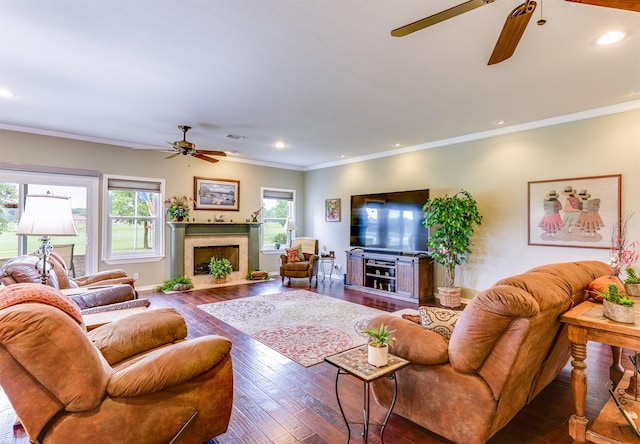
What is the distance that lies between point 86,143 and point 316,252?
4.91 m

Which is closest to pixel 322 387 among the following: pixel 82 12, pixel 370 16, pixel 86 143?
pixel 370 16

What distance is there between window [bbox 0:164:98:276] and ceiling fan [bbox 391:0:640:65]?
19.1 ft

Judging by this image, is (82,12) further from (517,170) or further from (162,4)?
(517,170)

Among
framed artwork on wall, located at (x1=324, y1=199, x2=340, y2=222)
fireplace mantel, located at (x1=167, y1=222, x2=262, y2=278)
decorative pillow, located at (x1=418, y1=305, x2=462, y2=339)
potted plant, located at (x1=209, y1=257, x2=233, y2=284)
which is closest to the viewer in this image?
decorative pillow, located at (x1=418, y1=305, x2=462, y2=339)

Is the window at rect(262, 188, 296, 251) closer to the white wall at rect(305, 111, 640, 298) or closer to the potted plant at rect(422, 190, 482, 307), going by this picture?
the white wall at rect(305, 111, 640, 298)

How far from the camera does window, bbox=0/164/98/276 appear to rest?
16.1 ft

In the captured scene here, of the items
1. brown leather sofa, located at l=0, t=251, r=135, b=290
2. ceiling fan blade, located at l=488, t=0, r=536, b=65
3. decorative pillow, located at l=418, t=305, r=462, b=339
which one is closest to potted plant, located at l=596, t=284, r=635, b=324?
decorative pillow, located at l=418, t=305, r=462, b=339

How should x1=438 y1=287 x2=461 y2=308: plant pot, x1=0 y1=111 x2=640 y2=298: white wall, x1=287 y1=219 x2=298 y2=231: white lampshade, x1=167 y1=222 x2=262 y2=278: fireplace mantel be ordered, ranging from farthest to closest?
x1=287 y1=219 x2=298 y2=231: white lampshade
x1=167 y1=222 x2=262 y2=278: fireplace mantel
x1=438 y1=287 x2=461 y2=308: plant pot
x1=0 y1=111 x2=640 y2=298: white wall

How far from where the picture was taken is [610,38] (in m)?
2.51

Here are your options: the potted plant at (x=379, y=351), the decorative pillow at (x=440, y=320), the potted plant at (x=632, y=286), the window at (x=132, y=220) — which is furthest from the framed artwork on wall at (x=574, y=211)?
the window at (x=132, y=220)

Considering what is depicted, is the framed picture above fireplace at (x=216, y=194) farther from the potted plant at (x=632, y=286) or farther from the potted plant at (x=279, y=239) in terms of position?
the potted plant at (x=632, y=286)

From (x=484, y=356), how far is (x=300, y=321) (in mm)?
2874

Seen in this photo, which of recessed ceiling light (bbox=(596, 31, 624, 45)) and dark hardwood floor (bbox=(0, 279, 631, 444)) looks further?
recessed ceiling light (bbox=(596, 31, 624, 45))

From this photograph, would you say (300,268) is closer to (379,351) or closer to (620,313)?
(379,351)
